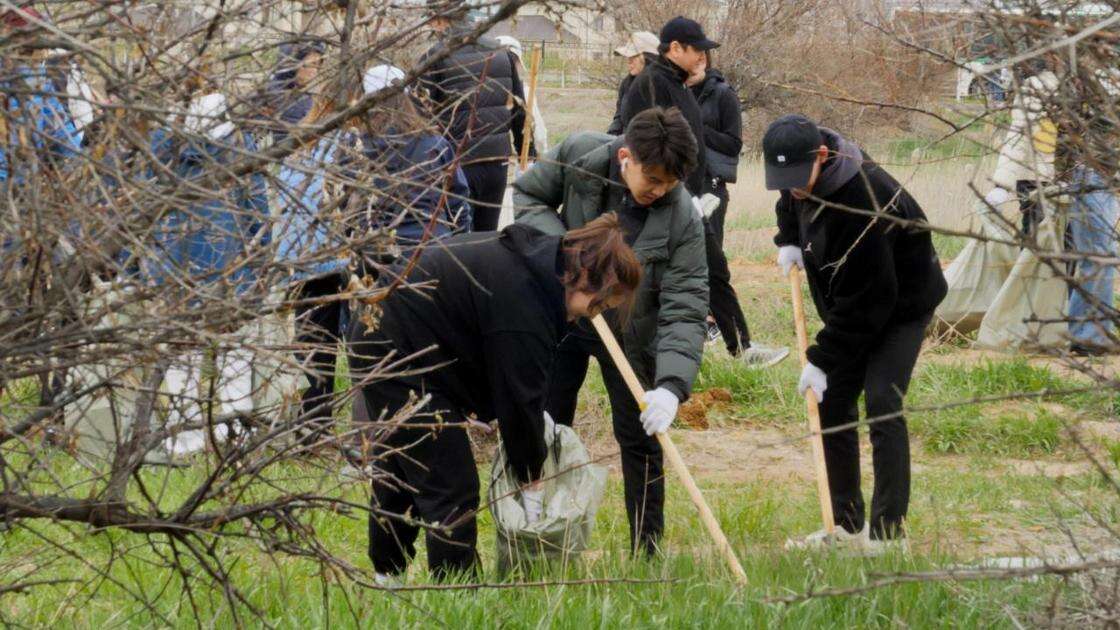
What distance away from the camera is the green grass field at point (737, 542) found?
409cm

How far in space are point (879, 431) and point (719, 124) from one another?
389 centimetres

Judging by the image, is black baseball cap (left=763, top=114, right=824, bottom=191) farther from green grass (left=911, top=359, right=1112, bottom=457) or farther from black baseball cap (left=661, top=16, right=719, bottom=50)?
black baseball cap (left=661, top=16, right=719, bottom=50)

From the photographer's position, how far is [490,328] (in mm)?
4238

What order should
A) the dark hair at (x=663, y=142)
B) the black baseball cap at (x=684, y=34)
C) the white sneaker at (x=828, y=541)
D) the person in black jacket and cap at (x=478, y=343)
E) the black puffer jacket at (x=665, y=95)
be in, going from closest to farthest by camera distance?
the person in black jacket and cap at (x=478, y=343)
the dark hair at (x=663, y=142)
the white sneaker at (x=828, y=541)
the black puffer jacket at (x=665, y=95)
the black baseball cap at (x=684, y=34)

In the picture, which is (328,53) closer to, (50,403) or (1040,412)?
(50,403)

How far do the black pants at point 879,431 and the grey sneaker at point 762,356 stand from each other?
3098 millimetres

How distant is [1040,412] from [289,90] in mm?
5642

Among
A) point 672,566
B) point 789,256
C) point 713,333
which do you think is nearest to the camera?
point 672,566

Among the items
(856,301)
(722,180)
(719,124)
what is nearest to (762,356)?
(722,180)

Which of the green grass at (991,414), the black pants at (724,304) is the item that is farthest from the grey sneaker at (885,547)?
the black pants at (724,304)

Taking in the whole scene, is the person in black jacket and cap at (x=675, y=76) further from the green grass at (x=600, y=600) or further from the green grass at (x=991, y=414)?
the green grass at (x=600, y=600)

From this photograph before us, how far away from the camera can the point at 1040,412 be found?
740cm

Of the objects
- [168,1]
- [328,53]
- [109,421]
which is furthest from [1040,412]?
[168,1]

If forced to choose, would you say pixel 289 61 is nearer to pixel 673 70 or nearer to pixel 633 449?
pixel 633 449
